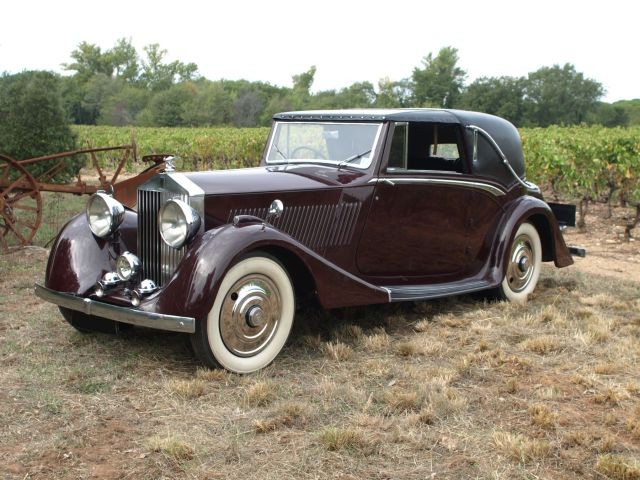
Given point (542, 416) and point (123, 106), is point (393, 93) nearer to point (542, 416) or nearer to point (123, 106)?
point (123, 106)

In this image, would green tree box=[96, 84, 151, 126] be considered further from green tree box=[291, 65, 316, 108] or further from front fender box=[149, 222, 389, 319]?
front fender box=[149, 222, 389, 319]

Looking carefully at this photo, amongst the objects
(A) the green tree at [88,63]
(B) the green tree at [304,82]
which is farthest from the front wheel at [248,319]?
(A) the green tree at [88,63]

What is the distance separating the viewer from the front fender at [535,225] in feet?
19.4

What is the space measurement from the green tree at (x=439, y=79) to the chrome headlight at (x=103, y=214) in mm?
67450

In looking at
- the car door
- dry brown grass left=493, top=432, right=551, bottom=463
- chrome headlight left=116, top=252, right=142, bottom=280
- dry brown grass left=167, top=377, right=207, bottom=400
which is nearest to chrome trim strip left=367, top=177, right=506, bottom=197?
the car door

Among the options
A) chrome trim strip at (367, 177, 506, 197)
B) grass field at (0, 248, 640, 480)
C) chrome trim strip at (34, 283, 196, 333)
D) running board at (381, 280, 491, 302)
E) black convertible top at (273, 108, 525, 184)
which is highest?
black convertible top at (273, 108, 525, 184)

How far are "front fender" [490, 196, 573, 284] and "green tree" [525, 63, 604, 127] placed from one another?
2278 inches

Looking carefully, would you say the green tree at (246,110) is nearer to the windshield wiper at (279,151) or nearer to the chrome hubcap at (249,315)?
the windshield wiper at (279,151)

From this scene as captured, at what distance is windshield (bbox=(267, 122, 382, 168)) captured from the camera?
5.28m

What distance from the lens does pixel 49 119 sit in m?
11.9

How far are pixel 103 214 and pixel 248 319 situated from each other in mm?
1410

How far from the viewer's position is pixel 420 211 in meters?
5.42

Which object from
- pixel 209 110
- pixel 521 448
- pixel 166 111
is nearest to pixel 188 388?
pixel 521 448

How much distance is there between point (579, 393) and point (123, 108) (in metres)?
69.4
